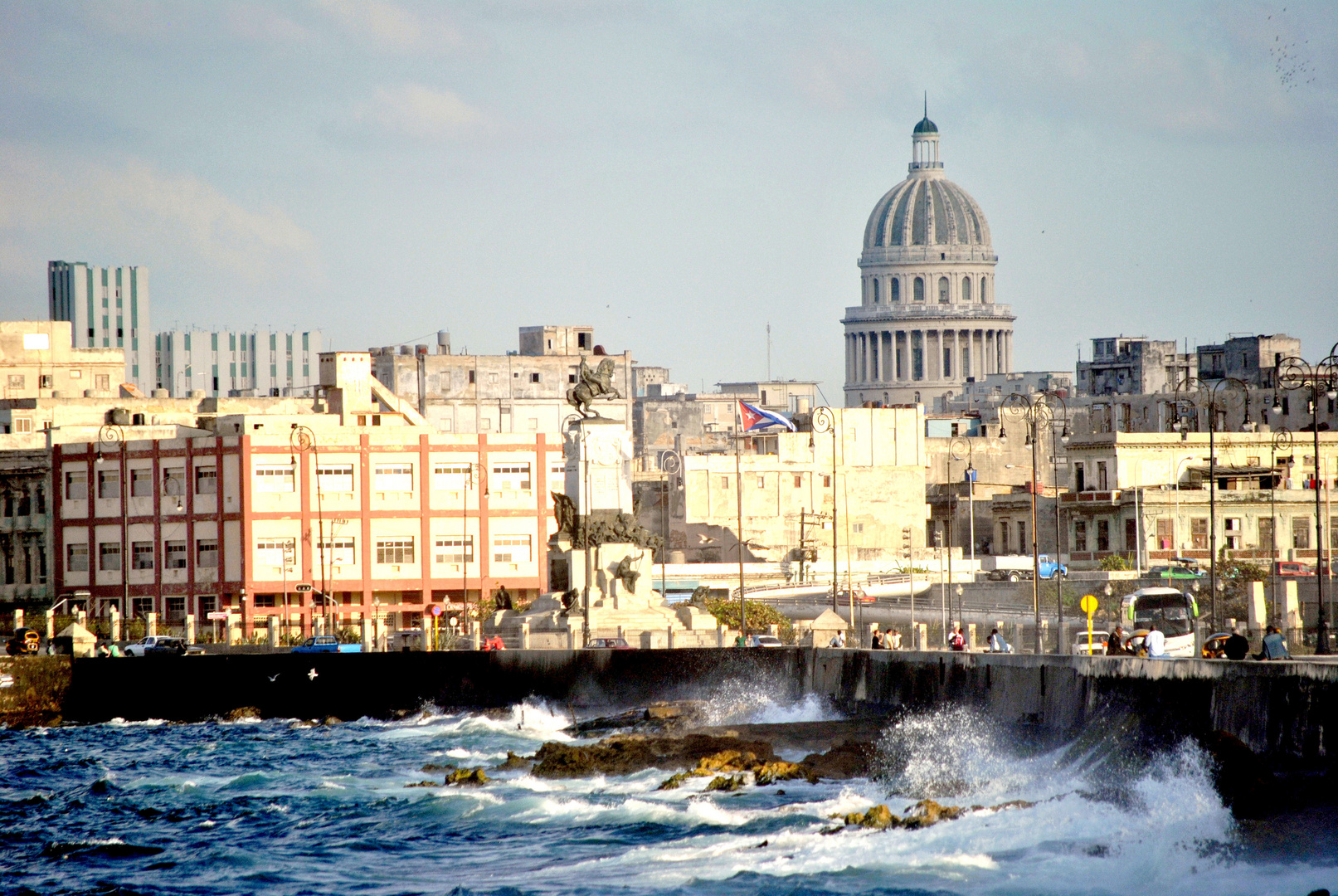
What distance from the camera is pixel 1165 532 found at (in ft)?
307

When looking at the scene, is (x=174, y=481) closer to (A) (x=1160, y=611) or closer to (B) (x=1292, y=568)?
(A) (x=1160, y=611)

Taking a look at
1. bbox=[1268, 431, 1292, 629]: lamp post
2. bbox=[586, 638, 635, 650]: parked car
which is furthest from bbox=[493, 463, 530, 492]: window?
bbox=[1268, 431, 1292, 629]: lamp post

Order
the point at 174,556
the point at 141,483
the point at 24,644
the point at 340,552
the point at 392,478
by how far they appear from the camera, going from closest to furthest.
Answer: the point at 24,644 → the point at 340,552 → the point at 392,478 → the point at 174,556 → the point at 141,483

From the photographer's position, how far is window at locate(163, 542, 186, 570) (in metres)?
88.4

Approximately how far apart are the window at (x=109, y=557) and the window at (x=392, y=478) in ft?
38.5

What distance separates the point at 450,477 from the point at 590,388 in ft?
79.7

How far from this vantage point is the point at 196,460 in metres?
88.7

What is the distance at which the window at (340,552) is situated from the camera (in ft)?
285

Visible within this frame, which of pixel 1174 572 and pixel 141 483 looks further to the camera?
pixel 141 483

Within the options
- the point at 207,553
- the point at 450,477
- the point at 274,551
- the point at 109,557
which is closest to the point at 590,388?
the point at 450,477

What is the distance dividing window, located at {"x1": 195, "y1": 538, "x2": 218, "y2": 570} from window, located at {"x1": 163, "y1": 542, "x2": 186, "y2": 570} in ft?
Answer: 2.19

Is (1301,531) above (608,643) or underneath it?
above

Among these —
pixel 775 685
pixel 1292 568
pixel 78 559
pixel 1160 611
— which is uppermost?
pixel 78 559

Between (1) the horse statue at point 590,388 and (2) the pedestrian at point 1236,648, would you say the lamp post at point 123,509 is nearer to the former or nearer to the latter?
(1) the horse statue at point 590,388
